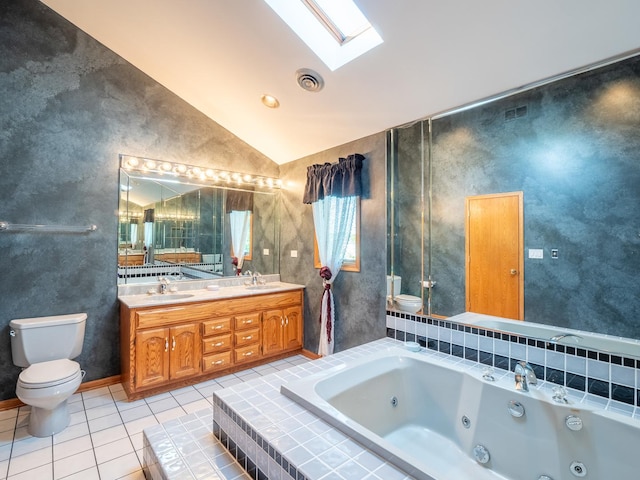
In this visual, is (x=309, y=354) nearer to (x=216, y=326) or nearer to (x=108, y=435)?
(x=216, y=326)

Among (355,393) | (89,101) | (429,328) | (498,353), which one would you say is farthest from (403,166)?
(89,101)

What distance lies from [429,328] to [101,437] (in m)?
2.39

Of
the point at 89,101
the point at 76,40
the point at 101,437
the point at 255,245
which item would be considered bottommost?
the point at 101,437

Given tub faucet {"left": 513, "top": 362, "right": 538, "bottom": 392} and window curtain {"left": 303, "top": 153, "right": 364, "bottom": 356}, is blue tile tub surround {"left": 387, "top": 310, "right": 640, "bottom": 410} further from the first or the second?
window curtain {"left": 303, "top": 153, "right": 364, "bottom": 356}

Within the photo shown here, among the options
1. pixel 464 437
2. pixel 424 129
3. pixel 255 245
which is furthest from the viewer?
pixel 255 245

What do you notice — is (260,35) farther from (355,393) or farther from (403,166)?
(355,393)

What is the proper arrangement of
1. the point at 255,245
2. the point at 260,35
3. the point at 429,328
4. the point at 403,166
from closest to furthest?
1. the point at 260,35
2. the point at 429,328
3. the point at 403,166
4. the point at 255,245

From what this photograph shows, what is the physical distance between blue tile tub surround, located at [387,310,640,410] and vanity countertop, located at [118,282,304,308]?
157 centimetres

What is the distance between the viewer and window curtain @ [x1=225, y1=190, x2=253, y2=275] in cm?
360

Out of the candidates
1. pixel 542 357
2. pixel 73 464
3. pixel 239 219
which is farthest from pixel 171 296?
pixel 542 357

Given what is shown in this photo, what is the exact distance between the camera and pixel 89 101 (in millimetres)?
2689

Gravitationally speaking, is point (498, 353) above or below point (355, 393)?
above

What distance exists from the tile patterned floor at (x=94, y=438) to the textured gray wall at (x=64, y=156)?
42cm

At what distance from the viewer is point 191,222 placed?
130 inches
